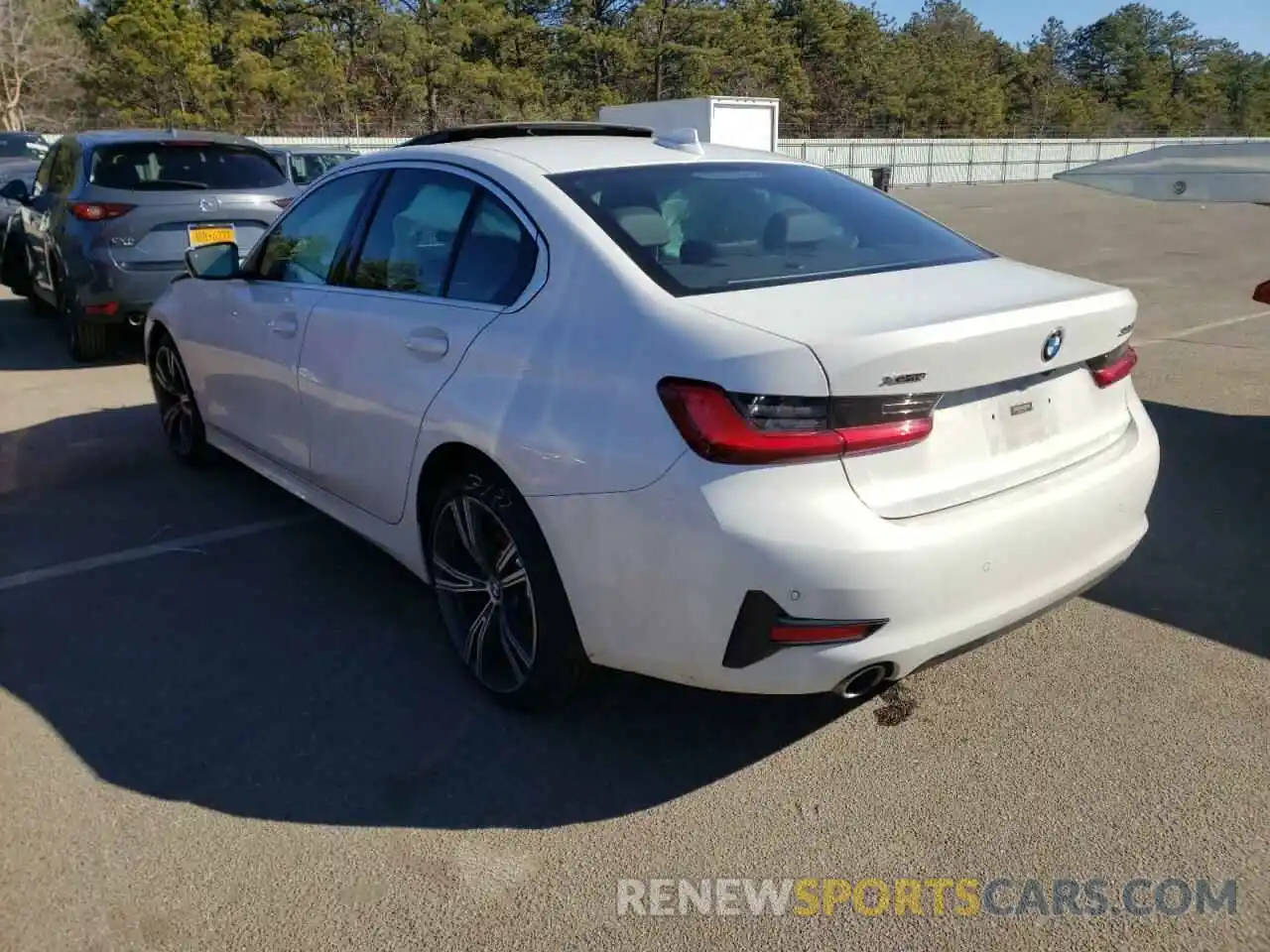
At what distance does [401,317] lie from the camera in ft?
11.5

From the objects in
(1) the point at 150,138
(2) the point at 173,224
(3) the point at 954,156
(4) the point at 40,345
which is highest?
(1) the point at 150,138

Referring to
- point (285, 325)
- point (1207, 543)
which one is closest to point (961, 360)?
point (1207, 543)

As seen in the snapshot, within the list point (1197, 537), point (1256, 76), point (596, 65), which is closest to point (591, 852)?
point (1197, 537)

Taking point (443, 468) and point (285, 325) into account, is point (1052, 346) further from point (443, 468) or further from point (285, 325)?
point (285, 325)

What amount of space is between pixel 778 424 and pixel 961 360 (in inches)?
19.2

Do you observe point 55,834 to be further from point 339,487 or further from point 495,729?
point 339,487

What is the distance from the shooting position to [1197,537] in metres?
4.53

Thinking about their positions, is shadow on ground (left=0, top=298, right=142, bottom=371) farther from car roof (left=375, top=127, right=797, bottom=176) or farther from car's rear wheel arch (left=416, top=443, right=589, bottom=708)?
car's rear wheel arch (left=416, top=443, right=589, bottom=708)

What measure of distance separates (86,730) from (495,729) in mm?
1232

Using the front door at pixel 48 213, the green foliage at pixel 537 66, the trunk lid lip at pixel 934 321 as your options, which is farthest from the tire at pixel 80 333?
the green foliage at pixel 537 66

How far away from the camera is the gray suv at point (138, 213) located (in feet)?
25.5

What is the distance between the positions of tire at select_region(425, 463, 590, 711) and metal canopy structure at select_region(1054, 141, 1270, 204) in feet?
14.3

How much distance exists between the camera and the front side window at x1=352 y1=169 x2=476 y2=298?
138 inches

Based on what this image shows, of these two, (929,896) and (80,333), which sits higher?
(80,333)
